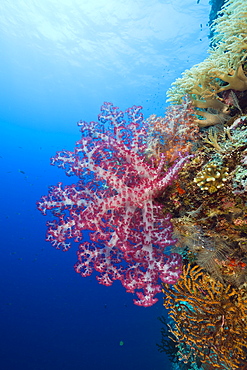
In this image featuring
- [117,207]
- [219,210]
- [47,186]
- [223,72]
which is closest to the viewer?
[219,210]

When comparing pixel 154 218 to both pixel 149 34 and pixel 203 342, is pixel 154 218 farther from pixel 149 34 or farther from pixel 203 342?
pixel 149 34

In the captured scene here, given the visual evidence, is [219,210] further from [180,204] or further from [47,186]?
[47,186]

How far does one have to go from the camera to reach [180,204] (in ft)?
10.4

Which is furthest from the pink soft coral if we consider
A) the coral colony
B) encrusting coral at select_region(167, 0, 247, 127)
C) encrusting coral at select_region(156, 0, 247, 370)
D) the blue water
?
the blue water

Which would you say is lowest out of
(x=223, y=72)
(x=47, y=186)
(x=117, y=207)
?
(x=117, y=207)

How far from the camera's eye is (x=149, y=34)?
1341 inches

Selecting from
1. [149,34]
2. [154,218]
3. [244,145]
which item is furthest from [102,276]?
[149,34]

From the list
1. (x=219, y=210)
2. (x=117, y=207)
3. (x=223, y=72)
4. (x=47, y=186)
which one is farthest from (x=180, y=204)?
(x=47, y=186)

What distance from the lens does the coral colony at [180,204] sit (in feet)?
9.16

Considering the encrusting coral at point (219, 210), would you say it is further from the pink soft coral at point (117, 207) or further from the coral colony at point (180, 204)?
the pink soft coral at point (117, 207)

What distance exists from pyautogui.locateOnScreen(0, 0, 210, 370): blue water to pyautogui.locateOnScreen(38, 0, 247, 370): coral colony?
46.8ft

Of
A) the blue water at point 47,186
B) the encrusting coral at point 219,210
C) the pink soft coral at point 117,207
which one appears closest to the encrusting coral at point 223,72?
the encrusting coral at point 219,210

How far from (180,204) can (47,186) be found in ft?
65.1

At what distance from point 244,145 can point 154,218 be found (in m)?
1.64
